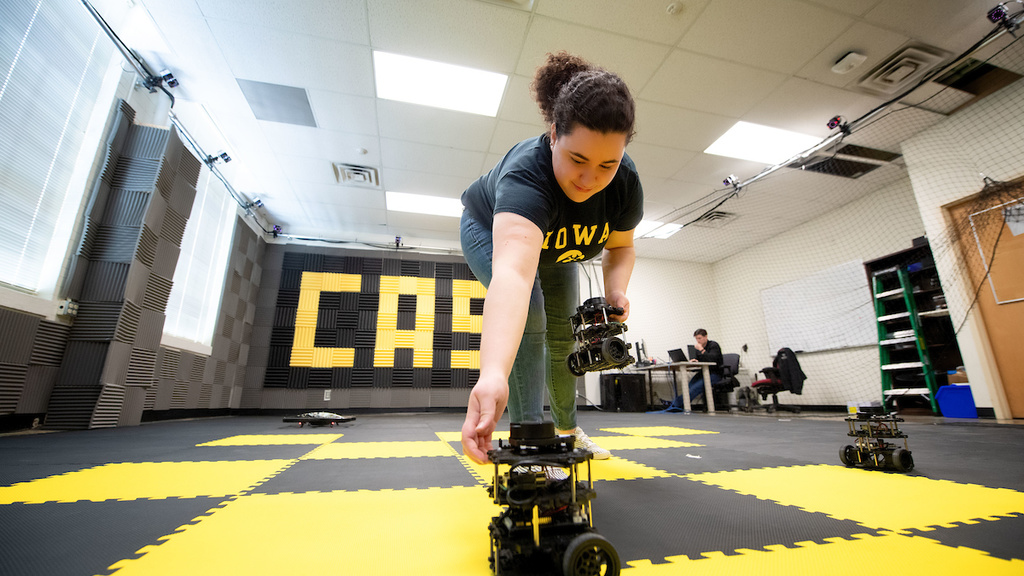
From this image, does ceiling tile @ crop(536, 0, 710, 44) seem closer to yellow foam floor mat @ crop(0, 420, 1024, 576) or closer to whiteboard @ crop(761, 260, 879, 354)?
yellow foam floor mat @ crop(0, 420, 1024, 576)

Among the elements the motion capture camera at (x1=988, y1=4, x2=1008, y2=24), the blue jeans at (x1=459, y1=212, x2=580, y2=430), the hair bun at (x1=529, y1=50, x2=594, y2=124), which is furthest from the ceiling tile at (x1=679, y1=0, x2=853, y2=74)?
the blue jeans at (x1=459, y1=212, x2=580, y2=430)

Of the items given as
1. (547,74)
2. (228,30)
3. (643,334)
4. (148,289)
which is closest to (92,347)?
(148,289)

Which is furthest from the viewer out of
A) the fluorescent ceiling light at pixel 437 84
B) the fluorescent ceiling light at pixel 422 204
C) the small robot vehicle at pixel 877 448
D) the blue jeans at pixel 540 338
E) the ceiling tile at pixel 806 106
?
the fluorescent ceiling light at pixel 422 204

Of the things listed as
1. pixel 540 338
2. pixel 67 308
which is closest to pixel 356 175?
pixel 67 308

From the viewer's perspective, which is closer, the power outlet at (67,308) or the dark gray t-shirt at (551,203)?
the dark gray t-shirt at (551,203)

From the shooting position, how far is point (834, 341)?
20.5 feet

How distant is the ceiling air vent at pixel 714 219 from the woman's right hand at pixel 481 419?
6.69 m

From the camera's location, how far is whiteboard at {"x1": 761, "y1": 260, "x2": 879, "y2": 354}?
19.3ft

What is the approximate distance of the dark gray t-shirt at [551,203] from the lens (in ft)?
2.80

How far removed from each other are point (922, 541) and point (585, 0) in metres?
3.51

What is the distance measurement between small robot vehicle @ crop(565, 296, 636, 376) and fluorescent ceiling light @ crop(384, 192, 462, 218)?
16.7 ft

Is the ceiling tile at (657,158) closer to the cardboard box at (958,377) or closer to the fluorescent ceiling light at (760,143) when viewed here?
the fluorescent ceiling light at (760,143)

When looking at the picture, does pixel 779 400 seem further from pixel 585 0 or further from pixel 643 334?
pixel 585 0

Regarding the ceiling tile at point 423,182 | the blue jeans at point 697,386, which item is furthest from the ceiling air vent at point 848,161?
the ceiling tile at point 423,182
